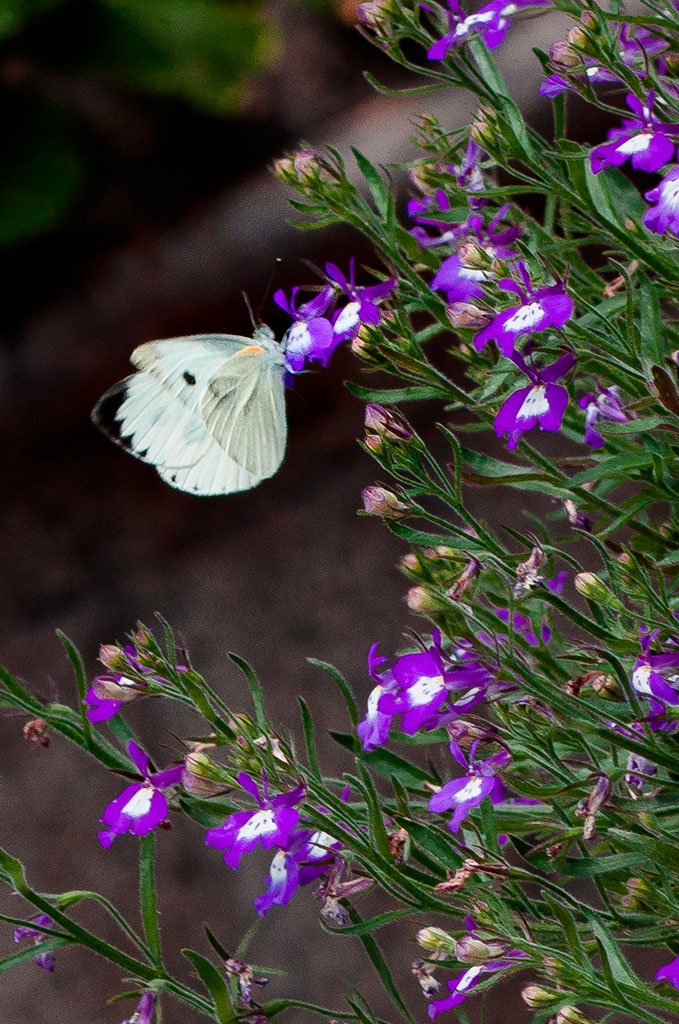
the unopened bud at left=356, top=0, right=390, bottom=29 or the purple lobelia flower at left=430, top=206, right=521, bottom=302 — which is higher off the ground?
the unopened bud at left=356, top=0, right=390, bottom=29

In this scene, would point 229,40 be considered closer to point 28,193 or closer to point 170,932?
point 28,193

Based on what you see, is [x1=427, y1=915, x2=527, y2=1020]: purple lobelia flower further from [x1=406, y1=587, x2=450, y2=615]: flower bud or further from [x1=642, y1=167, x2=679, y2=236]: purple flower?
[x1=642, y1=167, x2=679, y2=236]: purple flower

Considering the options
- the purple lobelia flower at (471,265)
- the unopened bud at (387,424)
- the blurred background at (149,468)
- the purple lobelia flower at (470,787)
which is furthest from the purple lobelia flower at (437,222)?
the blurred background at (149,468)

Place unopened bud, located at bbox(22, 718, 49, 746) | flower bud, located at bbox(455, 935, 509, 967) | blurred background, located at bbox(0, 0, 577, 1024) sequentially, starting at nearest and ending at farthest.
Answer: flower bud, located at bbox(455, 935, 509, 967), unopened bud, located at bbox(22, 718, 49, 746), blurred background, located at bbox(0, 0, 577, 1024)

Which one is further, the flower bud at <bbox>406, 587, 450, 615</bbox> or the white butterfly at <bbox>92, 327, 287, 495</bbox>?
the white butterfly at <bbox>92, 327, 287, 495</bbox>

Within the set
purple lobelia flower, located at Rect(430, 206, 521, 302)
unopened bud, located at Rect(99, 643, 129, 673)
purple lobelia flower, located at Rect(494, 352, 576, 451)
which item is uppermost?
purple lobelia flower, located at Rect(430, 206, 521, 302)

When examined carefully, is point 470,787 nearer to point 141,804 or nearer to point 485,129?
point 141,804

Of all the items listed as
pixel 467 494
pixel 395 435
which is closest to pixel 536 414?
pixel 395 435

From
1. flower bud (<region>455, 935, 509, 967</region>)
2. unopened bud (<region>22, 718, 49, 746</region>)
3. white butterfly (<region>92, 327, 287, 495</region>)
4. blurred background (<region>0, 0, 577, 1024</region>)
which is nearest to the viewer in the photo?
flower bud (<region>455, 935, 509, 967</region>)

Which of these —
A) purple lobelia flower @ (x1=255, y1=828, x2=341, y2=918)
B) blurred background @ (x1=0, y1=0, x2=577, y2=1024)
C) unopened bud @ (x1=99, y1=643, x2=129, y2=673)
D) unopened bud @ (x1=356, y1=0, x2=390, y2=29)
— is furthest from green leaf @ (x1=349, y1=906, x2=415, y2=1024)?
blurred background @ (x1=0, y1=0, x2=577, y2=1024)
